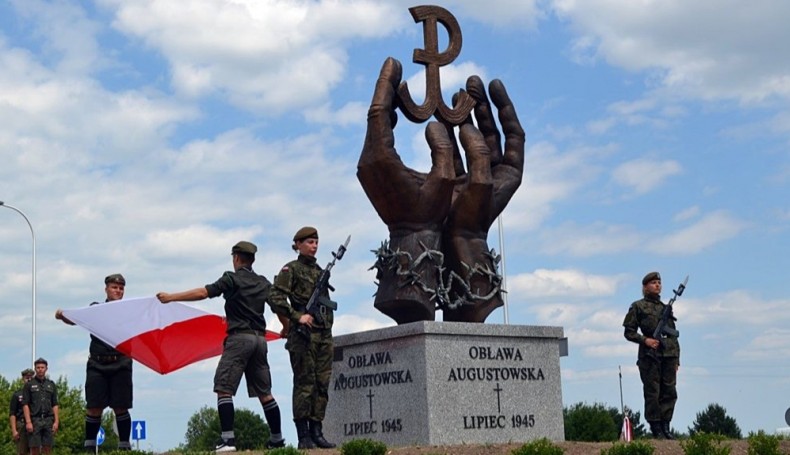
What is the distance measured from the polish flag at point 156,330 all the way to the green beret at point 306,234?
193 cm

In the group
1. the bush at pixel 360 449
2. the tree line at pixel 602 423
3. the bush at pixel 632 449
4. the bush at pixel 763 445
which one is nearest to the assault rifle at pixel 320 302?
the bush at pixel 360 449

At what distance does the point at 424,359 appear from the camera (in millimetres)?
12914

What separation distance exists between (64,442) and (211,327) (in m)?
31.8

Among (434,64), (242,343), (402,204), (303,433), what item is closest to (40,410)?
(303,433)

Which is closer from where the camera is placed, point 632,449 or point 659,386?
point 632,449

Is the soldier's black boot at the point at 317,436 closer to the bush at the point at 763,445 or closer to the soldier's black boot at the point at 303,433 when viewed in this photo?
the soldier's black boot at the point at 303,433

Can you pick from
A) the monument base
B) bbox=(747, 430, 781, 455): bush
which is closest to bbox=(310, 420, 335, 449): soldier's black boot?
the monument base

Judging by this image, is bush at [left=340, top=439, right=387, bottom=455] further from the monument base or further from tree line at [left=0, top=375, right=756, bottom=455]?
tree line at [left=0, top=375, right=756, bottom=455]

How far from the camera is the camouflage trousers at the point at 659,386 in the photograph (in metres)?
13.9

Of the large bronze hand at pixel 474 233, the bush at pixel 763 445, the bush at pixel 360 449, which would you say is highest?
the large bronze hand at pixel 474 233

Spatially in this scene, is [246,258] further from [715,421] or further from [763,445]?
[715,421]

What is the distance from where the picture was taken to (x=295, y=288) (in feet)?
37.6

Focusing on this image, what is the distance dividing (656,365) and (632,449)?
146 inches

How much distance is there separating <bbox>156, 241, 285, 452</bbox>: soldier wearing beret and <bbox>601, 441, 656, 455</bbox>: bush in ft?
9.92
